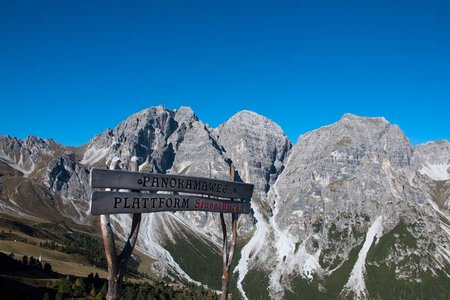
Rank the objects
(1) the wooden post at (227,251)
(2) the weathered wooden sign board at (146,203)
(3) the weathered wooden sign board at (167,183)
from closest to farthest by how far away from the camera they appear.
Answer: (2) the weathered wooden sign board at (146,203)
(3) the weathered wooden sign board at (167,183)
(1) the wooden post at (227,251)

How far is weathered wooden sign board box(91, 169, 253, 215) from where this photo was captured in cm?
1417

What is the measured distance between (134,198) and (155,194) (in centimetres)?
82

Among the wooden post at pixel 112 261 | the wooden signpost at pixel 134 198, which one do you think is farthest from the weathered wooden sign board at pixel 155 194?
the wooden post at pixel 112 261

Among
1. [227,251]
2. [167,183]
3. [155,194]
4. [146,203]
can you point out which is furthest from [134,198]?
[227,251]

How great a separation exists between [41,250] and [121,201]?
627ft

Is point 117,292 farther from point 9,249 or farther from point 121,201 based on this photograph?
point 9,249

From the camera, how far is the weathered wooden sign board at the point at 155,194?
1417cm

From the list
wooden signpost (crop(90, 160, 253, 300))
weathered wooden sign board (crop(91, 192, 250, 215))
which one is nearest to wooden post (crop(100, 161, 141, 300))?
wooden signpost (crop(90, 160, 253, 300))

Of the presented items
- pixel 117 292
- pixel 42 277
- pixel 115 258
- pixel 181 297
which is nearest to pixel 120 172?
pixel 115 258

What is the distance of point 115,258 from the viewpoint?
14.5 meters

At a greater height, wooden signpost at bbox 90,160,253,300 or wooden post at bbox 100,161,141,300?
wooden signpost at bbox 90,160,253,300

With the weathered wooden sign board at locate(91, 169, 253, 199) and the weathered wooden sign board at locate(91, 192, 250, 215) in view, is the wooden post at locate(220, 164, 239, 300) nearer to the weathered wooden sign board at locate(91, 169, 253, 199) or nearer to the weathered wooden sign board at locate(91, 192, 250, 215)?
the weathered wooden sign board at locate(91, 169, 253, 199)

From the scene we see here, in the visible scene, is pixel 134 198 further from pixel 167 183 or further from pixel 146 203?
pixel 167 183

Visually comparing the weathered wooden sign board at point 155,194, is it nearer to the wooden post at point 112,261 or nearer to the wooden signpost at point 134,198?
the wooden signpost at point 134,198
